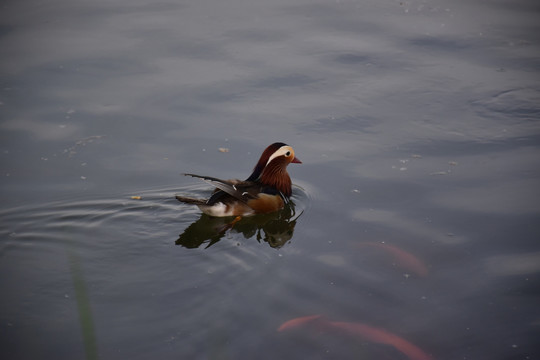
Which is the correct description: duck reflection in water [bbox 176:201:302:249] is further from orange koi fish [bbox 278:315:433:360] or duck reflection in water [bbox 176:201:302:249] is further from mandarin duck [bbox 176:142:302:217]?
orange koi fish [bbox 278:315:433:360]

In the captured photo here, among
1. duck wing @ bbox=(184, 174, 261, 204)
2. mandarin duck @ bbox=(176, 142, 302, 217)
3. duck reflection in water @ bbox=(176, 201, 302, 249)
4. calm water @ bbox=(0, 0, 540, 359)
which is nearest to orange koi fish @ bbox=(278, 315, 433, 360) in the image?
calm water @ bbox=(0, 0, 540, 359)

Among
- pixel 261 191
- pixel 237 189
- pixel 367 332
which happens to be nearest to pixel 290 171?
pixel 261 191

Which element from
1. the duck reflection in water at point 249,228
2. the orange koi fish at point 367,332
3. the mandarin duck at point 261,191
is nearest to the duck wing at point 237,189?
the mandarin duck at point 261,191

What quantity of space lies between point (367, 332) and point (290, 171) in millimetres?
3269

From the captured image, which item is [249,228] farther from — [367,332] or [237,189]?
[367,332]

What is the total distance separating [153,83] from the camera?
9.74 m

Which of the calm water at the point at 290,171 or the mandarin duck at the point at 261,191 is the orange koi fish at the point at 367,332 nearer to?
the calm water at the point at 290,171

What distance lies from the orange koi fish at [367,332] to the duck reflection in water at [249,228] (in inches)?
54.0

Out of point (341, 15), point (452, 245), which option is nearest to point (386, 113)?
point (452, 245)

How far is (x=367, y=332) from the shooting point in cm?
539

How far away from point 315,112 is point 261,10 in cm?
398

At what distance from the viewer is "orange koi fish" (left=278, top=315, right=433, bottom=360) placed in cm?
522

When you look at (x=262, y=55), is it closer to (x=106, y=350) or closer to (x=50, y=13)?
(x=50, y=13)

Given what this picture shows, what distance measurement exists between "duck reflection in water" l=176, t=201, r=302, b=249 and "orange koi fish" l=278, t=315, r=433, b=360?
1.37 meters
